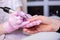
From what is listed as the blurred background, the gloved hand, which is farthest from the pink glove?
the blurred background

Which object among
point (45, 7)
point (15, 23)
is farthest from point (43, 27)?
point (45, 7)

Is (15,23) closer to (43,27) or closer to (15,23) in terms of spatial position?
(15,23)

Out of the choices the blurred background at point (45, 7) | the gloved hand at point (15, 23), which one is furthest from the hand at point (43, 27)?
the blurred background at point (45, 7)

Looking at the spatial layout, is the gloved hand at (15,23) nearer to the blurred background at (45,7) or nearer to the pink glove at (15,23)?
the pink glove at (15,23)

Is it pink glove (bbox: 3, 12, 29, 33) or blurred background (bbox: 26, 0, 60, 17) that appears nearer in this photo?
pink glove (bbox: 3, 12, 29, 33)

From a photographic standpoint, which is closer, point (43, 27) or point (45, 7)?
point (43, 27)

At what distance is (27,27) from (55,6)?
182 cm

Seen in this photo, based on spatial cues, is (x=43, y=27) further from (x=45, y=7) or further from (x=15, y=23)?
(x=45, y=7)

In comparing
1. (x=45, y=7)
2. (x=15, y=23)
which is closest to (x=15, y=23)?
(x=15, y=23)

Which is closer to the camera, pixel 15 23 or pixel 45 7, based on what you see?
pixel 15 23

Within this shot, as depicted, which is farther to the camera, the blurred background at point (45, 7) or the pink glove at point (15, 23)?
the blurred background at point (45, 7)

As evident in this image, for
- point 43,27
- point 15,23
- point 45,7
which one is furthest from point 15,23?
point 45,7

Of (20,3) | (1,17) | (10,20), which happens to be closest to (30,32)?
(10,20)

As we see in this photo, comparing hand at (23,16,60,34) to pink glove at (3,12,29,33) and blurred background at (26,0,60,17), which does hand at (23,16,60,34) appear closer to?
pink glove at (3,12,29,33)
